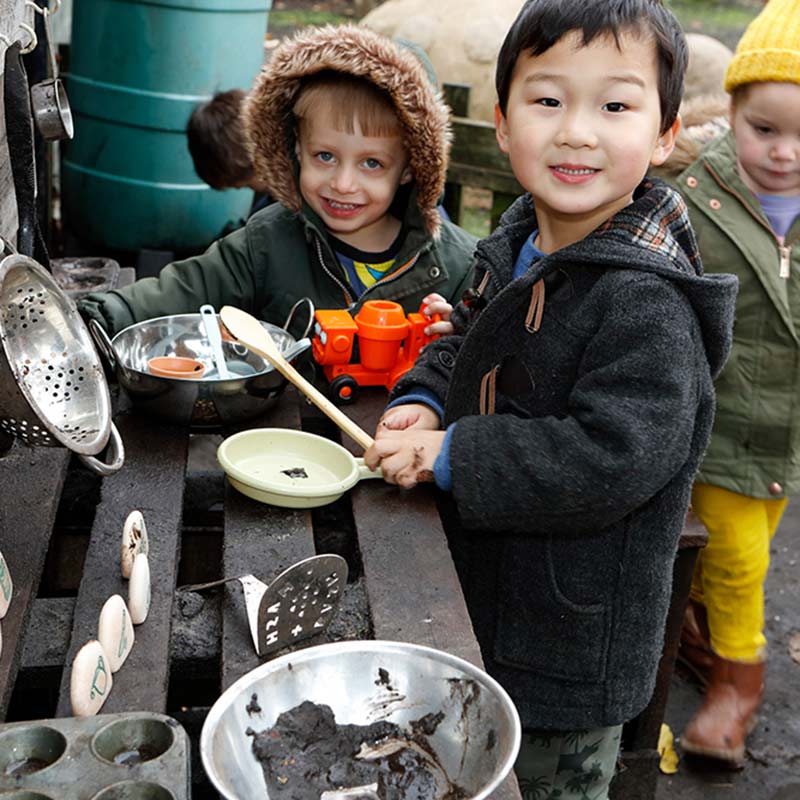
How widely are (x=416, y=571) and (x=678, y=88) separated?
2.78 feet

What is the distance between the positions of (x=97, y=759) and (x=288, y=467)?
84 cm

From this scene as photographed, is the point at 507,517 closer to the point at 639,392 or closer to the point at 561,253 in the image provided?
the point at 639,392

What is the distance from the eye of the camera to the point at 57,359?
1.64 meters

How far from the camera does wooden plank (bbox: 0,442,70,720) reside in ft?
4.48

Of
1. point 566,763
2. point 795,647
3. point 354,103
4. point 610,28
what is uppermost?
point 610,28

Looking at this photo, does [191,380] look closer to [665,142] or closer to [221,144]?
[665,142]

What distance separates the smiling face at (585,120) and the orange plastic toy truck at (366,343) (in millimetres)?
554

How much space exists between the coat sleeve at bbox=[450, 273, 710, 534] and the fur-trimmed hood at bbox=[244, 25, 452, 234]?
40.3 inches

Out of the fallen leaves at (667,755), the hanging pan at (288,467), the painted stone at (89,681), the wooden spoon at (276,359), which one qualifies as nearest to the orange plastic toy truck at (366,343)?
the wooden spoon at (276,359)

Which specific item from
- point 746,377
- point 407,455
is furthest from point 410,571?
point 746,377

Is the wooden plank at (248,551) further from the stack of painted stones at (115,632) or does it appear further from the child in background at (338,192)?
the child in background at (338,192)

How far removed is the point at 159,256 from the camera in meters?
5.12

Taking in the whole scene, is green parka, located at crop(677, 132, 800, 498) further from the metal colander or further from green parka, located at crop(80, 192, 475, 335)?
the metal colander

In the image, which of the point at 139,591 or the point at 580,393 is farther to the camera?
the point at 580,393
